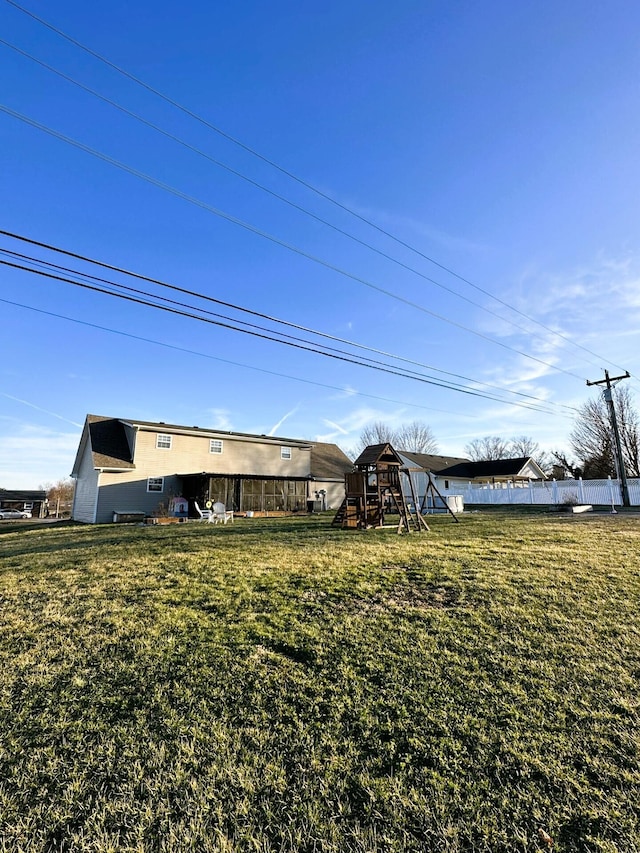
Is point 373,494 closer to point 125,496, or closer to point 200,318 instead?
point 200,318

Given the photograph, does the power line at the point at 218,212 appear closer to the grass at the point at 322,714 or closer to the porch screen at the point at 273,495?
the grass at the point at 322,714

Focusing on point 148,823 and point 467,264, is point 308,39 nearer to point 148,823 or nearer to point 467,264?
point 467,264

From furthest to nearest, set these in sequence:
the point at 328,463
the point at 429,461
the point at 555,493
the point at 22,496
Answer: the point at 22,496 → the point at 429,461 → the point at 328,463 → the point at 555,493

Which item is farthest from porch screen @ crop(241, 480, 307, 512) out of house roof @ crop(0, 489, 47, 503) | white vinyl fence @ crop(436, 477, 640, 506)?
house roof @ crop(0, 489, 47, 503)

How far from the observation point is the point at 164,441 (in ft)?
73.7

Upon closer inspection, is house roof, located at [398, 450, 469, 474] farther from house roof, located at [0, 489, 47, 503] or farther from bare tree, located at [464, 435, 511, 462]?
house roof, located at [0, 489, 47, 503]

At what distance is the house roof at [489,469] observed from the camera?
35594 millimetres

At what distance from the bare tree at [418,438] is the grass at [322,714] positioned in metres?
51.7

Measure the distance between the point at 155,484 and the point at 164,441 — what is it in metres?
2.39

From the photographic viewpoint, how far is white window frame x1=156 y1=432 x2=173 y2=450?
72.9ft

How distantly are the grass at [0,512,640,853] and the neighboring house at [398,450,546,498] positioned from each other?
96.4ft

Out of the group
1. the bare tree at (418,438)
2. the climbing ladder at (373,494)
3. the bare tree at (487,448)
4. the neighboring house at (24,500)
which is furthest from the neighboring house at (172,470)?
the bare tree at (487,448)

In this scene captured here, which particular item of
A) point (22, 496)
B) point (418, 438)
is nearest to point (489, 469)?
point (418, 438)

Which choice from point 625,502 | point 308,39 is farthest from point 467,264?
point 625,502
